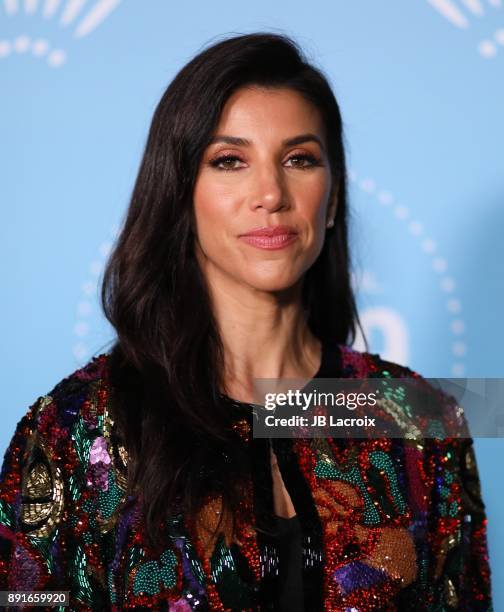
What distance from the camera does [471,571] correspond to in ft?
5.34

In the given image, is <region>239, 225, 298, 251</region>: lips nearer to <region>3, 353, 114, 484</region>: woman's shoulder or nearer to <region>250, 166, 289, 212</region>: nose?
<region>250, 166, 289, 212</region>: nose

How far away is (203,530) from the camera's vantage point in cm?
137

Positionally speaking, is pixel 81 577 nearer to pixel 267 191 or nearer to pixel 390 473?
pixel 390 473

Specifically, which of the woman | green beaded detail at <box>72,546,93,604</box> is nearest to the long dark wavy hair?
the woman

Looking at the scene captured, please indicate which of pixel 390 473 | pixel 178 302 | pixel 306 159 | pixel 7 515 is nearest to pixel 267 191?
pixel 306 159

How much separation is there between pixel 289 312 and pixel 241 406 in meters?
0.19

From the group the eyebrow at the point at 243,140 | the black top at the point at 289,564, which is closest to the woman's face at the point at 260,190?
the eyebrow at the point at 243,140

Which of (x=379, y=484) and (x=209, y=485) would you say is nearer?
(x=209, y=485)

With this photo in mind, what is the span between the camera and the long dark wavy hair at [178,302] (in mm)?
1404

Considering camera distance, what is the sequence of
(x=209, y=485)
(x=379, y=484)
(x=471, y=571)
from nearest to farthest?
(x=209, y=485), (x=379, y=484), (x=471, y=571)

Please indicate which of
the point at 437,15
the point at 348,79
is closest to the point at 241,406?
the point at 348,79

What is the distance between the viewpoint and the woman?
1380mm

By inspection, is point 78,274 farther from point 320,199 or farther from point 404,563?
point 404,563

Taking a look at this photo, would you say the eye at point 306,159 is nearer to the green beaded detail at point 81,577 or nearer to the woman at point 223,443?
the woman at point 223,443
